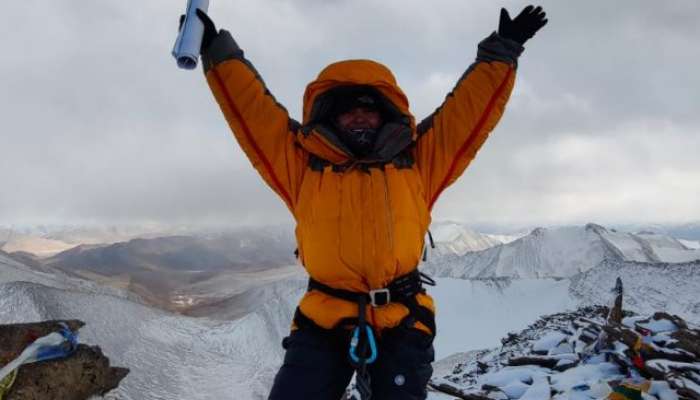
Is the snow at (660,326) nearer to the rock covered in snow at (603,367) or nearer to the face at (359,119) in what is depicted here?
the rock covered in snow at (603,367)

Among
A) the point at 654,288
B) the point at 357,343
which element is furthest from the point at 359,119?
the point at 654,288

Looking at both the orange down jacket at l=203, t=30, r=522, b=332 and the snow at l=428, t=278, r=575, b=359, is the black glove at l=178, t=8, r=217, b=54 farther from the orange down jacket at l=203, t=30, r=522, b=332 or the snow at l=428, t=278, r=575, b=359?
the snow at l=428, t=278, r=575, b=359

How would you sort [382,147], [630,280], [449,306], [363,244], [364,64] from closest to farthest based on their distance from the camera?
[363,244] < [382,147] < [364,64] < [630,280] < [449,306]

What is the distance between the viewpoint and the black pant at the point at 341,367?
122 inches

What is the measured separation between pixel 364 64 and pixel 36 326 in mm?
5187

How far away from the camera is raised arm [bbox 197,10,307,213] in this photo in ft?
12.0

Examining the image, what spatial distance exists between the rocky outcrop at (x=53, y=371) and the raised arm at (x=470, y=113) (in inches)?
190

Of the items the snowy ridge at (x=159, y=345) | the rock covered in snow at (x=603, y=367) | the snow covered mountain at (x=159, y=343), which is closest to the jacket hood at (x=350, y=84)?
the rock covered in snow at (x=603, y=367)

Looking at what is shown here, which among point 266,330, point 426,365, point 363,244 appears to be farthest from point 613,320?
point 266,330

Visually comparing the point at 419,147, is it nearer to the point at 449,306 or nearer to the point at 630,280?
the point at 630,280

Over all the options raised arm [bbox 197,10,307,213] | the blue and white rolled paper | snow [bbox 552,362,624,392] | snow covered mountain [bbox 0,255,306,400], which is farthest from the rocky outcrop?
snow covered mountain [bbox 0,255,306,400]

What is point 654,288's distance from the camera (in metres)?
33.7

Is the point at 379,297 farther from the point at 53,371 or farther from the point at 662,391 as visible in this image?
the point at 53,371

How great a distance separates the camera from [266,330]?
5294 centimetres
